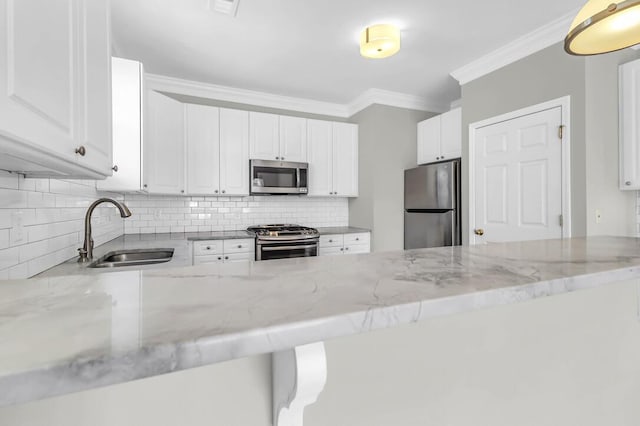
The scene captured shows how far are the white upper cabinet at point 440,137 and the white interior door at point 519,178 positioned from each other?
346 millimetres

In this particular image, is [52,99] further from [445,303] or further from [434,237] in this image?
[434,237]

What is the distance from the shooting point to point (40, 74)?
811mm

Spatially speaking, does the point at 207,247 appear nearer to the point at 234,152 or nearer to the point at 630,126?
the point at 234,152

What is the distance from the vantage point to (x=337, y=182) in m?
4.02

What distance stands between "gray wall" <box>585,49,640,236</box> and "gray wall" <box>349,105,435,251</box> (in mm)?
1866

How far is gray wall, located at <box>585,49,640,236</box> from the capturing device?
2227mm

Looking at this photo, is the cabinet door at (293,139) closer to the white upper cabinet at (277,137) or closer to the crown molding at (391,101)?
the white upper cabinet at (277,137)

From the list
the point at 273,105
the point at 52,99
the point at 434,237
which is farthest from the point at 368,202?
the point at 52,99

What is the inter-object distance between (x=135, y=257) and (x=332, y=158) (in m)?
2.47

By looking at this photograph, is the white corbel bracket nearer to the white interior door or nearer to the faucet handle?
the faucet handle

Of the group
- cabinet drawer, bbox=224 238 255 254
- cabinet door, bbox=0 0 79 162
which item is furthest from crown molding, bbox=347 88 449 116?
cabinet door, bbox=0 0 79 162

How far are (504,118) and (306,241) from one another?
217 centimetres

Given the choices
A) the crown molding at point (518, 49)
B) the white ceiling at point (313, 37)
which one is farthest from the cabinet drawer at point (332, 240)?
the crown molding at point (518, 49)

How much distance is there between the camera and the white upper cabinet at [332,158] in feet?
12.7
